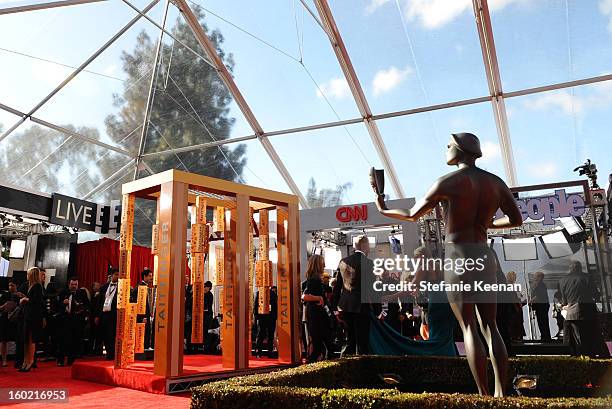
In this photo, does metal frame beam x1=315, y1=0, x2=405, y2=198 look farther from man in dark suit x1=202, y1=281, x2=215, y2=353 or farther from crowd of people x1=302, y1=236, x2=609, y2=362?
crowd of people x1=302, y1=236, x2=609, y2=362

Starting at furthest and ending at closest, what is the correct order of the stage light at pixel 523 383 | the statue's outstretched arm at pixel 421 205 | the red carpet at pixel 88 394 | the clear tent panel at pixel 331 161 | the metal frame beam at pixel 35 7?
1. the clear tent panel at pixel 331 161
2. the metal frame beam at pixel 35 7
3. the red carpet at pixel 88 394
4. the stage light at pixel 523 383
5. the statue's outstretched arm at pixel 421 205

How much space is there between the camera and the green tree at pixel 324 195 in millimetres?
14211

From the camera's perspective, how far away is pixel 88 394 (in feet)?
17.6

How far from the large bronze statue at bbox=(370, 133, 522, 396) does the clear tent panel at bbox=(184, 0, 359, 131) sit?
8130 mm

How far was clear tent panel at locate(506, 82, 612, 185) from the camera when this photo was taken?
10.8 m

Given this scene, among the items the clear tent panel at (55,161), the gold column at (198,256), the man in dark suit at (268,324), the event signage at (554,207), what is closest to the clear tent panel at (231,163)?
the clear tent panel at (55,161)

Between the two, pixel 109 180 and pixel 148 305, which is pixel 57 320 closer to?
pixel 148 305

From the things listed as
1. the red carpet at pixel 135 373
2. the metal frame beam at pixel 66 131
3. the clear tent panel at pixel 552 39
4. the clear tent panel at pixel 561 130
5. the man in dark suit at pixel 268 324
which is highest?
the clear tent panel at pixel 552 39

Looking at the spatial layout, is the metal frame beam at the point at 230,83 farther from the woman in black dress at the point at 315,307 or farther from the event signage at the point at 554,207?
the event signage at the point at 554,207

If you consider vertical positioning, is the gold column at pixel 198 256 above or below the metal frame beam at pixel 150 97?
below

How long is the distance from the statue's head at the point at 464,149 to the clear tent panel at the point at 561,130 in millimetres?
8654

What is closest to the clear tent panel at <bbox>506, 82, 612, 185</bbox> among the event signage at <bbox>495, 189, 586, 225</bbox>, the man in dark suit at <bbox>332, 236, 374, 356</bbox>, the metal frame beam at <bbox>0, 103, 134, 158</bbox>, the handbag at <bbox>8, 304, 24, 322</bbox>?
the event signage at <bbox>495, 189, 586, 225</bbox>

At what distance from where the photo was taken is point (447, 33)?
10164mm

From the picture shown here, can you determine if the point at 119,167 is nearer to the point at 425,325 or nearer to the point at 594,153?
the point at 425,325
